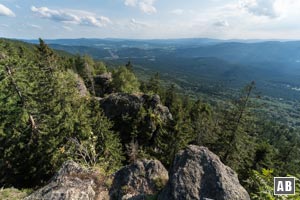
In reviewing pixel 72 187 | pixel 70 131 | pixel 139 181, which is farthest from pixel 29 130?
pixel 139 181

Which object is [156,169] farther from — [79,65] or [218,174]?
[79,65]

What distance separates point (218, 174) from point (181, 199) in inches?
66.2

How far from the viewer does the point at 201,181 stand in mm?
8133

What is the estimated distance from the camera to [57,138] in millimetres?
21766

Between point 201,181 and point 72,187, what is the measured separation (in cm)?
487

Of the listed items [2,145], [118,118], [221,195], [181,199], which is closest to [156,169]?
[181,199]

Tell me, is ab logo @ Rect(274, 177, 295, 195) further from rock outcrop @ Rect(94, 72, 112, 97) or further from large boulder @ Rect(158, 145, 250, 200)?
rock outcrop @ Rect(94, 72, 112, 97)

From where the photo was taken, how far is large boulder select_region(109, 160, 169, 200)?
907 cm

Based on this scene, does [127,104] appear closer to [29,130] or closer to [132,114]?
[132,114]

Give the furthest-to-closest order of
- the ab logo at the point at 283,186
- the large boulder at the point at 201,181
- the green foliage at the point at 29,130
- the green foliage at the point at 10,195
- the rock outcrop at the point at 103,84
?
the rock outcrop at the point at 103,84 < the green foliage at the point at 29,130 < the green foliage at the point at 10,195 < the large boulder at the point at 201,181 < the ab logo at the point at 283,186

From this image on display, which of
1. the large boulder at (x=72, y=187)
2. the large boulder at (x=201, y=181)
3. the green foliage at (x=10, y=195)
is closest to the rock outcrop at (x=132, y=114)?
the green foliage at (x=10, y=195)

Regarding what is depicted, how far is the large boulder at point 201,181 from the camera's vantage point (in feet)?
25.1

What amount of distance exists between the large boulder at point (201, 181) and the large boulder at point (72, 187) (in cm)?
275

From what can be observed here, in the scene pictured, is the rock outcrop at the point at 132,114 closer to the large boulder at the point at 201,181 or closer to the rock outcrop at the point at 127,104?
the rock outcrop at the point at 127,104
